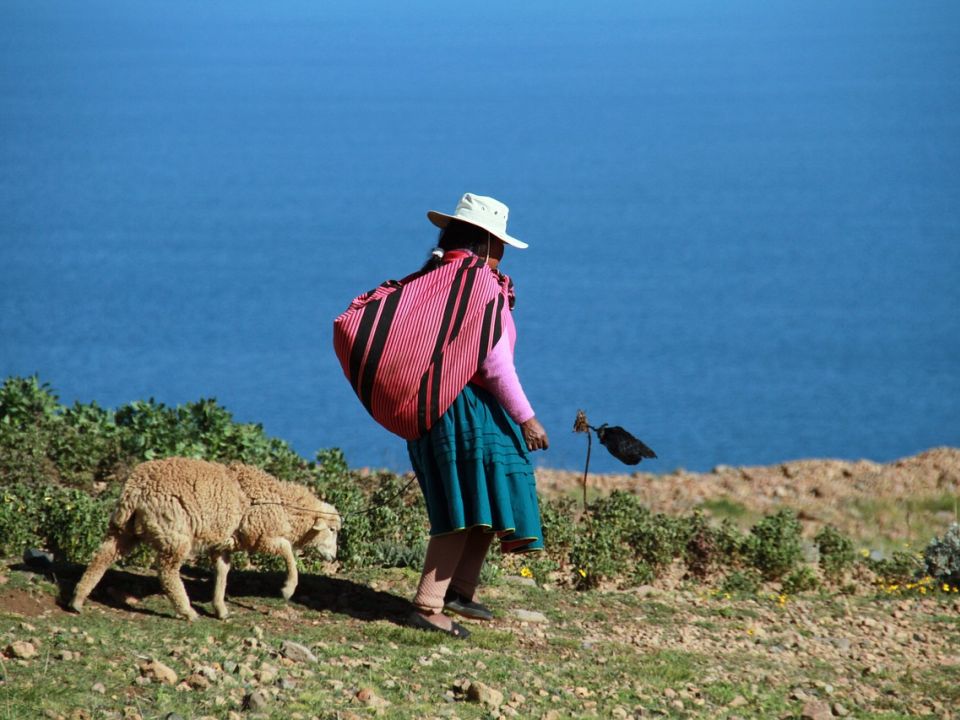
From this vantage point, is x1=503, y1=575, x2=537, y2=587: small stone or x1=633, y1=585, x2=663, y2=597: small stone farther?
x1=633, y1=585, x2=663, y2=597: small stone

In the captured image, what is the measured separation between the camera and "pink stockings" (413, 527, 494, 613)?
7008 mm

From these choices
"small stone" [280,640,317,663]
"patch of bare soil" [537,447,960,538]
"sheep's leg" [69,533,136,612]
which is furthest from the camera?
"patch of bare soil" [537,447,960,538]

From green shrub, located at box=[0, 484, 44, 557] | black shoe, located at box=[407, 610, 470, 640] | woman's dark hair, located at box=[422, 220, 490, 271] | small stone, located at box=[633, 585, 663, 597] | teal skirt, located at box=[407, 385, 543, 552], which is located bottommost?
black shoe, located at box=[407, 610, 470, 640]

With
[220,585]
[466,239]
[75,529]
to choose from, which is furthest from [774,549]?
[75,529]

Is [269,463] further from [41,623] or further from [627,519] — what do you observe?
[41,623]

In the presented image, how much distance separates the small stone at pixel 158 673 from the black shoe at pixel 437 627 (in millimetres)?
1664

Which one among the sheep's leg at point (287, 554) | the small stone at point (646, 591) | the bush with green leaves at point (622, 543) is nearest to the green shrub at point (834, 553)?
the bush with green leaves at point (622, 543)

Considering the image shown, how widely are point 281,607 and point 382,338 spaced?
5.36 feet

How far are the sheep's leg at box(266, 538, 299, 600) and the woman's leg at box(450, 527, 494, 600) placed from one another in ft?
2.80

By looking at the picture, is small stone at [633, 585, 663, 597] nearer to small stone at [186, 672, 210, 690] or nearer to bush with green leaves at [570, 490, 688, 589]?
bush with green leaves at [570, 490, 688, 589]

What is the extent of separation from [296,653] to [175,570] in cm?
84

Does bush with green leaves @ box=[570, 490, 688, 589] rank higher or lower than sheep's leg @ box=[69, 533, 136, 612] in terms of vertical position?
higher

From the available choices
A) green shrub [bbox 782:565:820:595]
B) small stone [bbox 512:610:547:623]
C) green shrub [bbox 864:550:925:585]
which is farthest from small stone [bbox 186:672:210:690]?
green shrub [bbox 864:550:925:585]

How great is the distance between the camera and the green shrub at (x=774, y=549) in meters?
9.29
